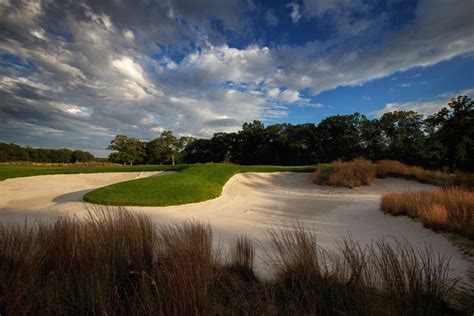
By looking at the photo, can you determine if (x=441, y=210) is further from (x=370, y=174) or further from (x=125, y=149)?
(x=125, y=149)

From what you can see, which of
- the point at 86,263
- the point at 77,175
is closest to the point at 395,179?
the point at 86,263

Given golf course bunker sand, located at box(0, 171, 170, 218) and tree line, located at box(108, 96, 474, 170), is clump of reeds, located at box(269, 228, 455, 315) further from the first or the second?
tree line, located at box(108, 96, 474, 170)

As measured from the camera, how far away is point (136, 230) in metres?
3.14

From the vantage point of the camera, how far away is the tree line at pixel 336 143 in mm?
20891

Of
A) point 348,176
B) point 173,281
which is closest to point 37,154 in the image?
point 348,176

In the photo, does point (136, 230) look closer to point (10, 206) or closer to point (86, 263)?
point (86, 263)

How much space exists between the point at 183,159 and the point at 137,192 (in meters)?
44.7

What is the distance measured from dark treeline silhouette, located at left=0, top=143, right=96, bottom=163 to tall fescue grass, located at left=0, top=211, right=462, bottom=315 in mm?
82824

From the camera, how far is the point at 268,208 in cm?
971

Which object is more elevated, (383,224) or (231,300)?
(231,300)

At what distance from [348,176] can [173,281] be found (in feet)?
44.7

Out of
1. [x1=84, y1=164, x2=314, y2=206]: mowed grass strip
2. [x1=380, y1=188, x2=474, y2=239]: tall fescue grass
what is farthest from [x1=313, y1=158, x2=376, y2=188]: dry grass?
[x1=84, y1=164, x2=314, y2=206]: mowed grass strip

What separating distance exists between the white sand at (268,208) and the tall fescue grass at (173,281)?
1224 mm

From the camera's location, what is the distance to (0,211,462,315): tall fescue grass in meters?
1.75
